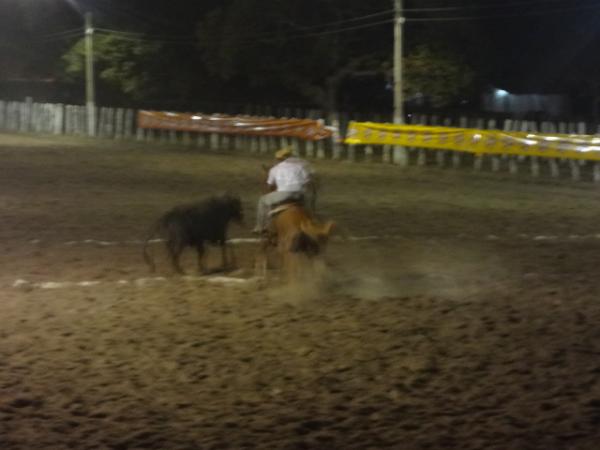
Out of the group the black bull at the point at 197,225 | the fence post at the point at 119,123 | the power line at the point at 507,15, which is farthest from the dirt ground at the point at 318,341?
the fence post at the point at 119,123

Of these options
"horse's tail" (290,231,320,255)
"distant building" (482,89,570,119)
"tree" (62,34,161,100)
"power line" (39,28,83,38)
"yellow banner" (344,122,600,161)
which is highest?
"power line" (39,28,83,38)

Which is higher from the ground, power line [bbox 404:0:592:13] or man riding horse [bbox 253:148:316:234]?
power line [bbox 404:0:592:13]

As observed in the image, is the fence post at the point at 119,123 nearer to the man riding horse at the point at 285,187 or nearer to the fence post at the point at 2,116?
the fence post at the point at 2,116

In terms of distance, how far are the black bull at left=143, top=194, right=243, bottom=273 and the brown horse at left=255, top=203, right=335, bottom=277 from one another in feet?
3.09

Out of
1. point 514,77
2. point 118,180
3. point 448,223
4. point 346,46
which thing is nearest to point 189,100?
Answer: point 346,46

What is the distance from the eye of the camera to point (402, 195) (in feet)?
67.2

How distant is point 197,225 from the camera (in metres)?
11.6

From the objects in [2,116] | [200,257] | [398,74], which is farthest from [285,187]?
[2,116]

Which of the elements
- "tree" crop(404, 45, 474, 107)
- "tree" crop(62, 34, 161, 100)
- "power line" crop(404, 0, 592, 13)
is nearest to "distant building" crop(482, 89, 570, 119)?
"power line" crop(404, 0, 592, 13)

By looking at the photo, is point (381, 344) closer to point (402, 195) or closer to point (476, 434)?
point (476, 434)

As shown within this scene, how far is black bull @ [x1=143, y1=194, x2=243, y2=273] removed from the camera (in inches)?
453

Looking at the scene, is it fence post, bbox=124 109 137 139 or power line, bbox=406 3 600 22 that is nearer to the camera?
power line, bbox=406 3 600 22

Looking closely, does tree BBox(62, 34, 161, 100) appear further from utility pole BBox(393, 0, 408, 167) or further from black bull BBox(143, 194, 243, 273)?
black bull BBox(143, 194, 243, 273)

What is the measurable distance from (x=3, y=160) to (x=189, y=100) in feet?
59.2
